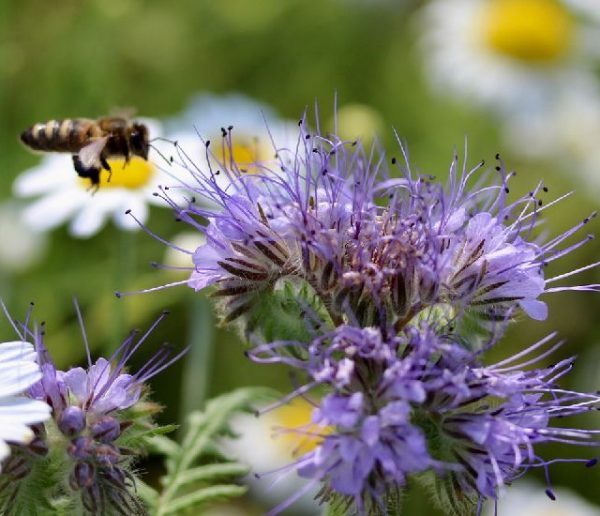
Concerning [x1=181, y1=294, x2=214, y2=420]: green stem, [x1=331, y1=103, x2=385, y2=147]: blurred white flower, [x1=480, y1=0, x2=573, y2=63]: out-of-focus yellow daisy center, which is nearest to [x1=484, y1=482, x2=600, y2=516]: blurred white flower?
[x1=181, y1=294, x2=214, y2=420]: green stem

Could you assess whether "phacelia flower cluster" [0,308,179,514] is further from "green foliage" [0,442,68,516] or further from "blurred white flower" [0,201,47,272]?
"blurred white flower" [0,201,47,272]

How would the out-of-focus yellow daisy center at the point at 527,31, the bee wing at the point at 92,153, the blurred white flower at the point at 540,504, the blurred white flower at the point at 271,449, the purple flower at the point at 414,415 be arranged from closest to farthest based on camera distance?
the purple flower at the point at 414,415 → the bee wing at the point at 92,153 → the blurred white flower at the point at 540,504 → the blurred white flower at the point at 271,449 → the out-of-focus yellow daisy center at the point at 527,31

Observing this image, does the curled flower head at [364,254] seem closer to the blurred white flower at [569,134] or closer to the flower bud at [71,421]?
the flower bud at [71,421]

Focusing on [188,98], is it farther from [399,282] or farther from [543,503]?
[399,282]

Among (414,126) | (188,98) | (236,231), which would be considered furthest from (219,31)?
(236,231)

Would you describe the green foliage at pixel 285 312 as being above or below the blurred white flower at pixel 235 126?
above

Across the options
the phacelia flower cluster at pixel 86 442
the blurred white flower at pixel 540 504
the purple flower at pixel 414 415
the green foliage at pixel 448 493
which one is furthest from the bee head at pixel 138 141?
the blurred white flower at pixel 540 504

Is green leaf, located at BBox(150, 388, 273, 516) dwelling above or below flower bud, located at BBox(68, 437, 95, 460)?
below
